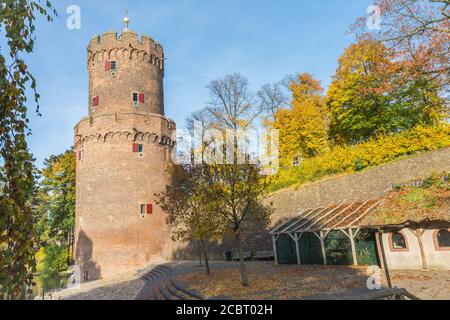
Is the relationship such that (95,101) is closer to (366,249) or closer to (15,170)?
(366,249)

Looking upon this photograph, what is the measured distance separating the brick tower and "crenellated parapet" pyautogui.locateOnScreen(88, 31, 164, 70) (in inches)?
3.3

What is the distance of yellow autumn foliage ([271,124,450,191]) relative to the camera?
18984mm

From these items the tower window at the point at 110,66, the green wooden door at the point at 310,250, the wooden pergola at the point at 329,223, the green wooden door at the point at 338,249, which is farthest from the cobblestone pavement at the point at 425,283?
the tower window at the point at 110,66

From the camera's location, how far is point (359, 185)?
20.3 metres

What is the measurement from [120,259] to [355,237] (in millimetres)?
18024

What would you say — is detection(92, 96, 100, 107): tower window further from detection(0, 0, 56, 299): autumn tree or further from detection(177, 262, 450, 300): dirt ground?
detection(0, 0, 56, 299): autumn tree

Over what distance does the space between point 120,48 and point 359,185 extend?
73.9 feet

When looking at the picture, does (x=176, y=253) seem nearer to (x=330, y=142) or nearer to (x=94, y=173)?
(x=94, y=173)

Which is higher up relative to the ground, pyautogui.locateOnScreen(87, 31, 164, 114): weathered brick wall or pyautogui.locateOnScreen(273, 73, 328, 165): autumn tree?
pyautogui.locateOnScreen(87, 31, 164, 114): weathered brick wall

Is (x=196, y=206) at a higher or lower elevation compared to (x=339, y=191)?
lower

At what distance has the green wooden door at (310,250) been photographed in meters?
16.9

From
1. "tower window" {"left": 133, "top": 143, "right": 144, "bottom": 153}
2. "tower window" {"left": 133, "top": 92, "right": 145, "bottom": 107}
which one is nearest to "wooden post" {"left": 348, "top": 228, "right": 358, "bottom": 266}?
"tower window" {"left": 133, "top": 143, "right": 144, "bottom": 153}

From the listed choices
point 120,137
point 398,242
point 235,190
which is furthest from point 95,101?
point 398,242

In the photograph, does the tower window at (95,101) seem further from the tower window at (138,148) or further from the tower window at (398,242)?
the tower window at (398,242)
